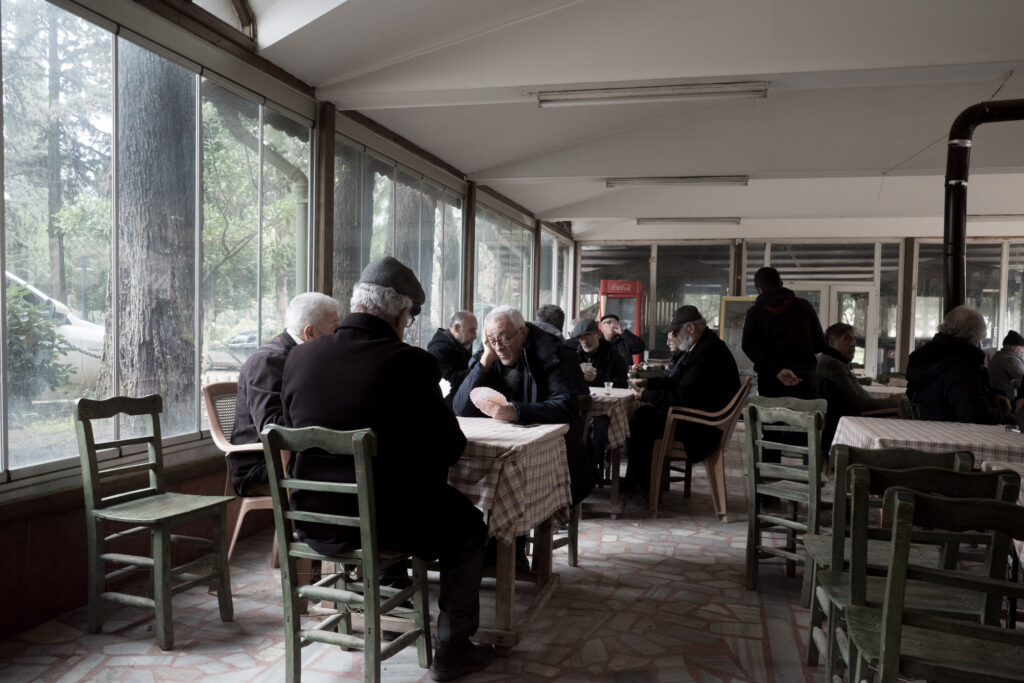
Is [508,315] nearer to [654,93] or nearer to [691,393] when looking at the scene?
[691,393]

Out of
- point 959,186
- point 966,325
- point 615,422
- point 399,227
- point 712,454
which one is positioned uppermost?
point 959,186

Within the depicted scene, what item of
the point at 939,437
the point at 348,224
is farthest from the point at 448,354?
the point at 939,437

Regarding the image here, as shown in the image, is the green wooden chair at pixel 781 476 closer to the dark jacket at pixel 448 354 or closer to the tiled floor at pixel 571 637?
the tiled floor at pixel 571 637

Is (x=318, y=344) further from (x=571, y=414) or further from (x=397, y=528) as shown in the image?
(x=571, y=414)

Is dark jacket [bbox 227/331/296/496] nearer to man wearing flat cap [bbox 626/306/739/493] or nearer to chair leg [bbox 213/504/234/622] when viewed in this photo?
chair leg [bbox 213/504/234/622]

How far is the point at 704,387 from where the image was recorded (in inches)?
214

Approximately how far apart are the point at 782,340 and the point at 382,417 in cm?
439

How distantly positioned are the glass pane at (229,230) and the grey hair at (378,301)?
80.8 inches

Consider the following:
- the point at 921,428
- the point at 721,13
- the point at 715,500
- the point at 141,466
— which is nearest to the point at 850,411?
the point at 715,500

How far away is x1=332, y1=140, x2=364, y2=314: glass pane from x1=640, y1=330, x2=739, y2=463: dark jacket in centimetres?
265

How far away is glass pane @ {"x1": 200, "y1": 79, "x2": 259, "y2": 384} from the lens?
4.31 meters

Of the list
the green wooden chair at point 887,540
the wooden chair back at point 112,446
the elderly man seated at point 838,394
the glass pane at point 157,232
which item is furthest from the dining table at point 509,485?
the elderly man seated at point 838,394

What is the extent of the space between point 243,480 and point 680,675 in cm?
229

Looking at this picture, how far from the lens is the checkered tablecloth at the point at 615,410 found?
16.9 feet
